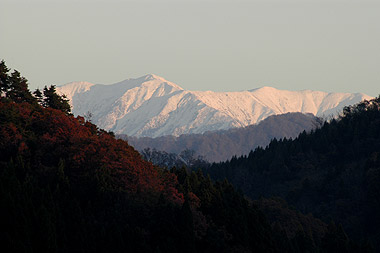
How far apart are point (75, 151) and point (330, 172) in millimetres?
71034

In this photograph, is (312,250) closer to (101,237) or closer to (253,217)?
(253,217)

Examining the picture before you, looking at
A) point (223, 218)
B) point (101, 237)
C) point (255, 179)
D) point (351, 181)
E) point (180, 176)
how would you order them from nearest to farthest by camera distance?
1. point (101, 237)
2. point (223, 218)
3. point (180, 176)
4. point (351, 181)
5. point (255, 179)

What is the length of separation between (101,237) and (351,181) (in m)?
74.2

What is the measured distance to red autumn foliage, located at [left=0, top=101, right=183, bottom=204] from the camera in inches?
2972

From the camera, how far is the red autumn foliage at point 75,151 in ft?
248

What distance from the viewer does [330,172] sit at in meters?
138

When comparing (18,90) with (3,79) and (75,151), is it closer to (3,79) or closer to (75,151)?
(3,79)

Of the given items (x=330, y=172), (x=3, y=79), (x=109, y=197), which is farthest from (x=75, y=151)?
(x=330, y=172)

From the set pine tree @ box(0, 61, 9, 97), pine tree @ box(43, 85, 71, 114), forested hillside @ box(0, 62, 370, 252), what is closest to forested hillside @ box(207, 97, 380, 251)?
forested hillside @ box(0, 62, 370, 252)

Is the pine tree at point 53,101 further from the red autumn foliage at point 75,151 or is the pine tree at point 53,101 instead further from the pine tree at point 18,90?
the red autumn foliage at point 75,151

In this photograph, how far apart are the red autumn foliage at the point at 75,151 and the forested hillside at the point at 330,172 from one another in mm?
44242

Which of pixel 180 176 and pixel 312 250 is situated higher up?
pixel 180 176

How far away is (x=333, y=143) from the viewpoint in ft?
496

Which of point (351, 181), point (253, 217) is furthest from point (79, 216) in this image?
point (351, 181)
